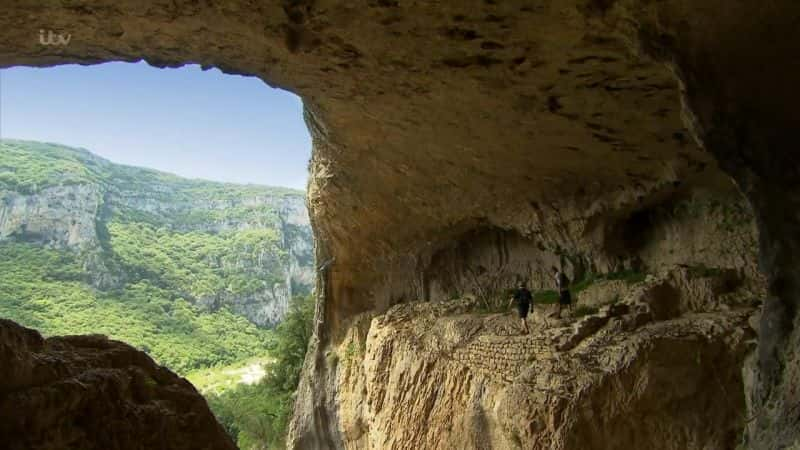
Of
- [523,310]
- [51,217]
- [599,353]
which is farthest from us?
[51,217]

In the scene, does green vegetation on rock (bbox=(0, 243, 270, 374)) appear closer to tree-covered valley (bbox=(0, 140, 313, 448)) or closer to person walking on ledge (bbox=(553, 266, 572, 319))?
tree-covered valley (bbox=(0, 140, 313, 448))

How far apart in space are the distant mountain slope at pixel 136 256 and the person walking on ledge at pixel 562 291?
2268 cm

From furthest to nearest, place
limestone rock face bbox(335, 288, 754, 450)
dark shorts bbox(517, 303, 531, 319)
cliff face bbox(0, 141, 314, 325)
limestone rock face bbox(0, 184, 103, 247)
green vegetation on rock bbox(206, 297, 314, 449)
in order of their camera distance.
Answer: cliff face bbox(0, 141, 314, 325) → limestone rock face bbox(0, 184, 103, 247) → green vegetation on rock bbox(206, 297, 314, 449) → dark shorts bbox(517, 303, 531, 319) → limestone rock face bbox(335, 288, 754, 450)

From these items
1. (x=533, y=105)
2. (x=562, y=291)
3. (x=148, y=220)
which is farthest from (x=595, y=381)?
(x=148, y=220)

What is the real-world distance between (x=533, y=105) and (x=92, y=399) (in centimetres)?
606

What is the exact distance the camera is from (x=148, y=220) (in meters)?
54.0

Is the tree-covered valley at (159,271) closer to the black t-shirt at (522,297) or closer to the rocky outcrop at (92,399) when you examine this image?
the black t-shirt at (522,297)

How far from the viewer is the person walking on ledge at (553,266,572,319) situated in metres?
9.85

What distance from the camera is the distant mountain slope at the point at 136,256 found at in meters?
30.7

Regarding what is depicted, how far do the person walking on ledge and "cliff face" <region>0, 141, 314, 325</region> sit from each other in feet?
105

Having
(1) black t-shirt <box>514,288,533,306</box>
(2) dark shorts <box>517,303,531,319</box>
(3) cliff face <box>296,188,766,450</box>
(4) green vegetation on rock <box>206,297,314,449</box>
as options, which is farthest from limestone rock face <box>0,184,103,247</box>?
(2) dark shorts <box>517,303,531,319</box>

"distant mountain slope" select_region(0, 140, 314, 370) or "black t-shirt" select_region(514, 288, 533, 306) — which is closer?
"black t-shirt" select_region(514, 288, 533, 306)

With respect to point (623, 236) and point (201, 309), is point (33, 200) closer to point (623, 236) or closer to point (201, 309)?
point (201, 309)

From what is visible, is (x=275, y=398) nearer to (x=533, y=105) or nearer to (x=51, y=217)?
(x=533, y=105)
